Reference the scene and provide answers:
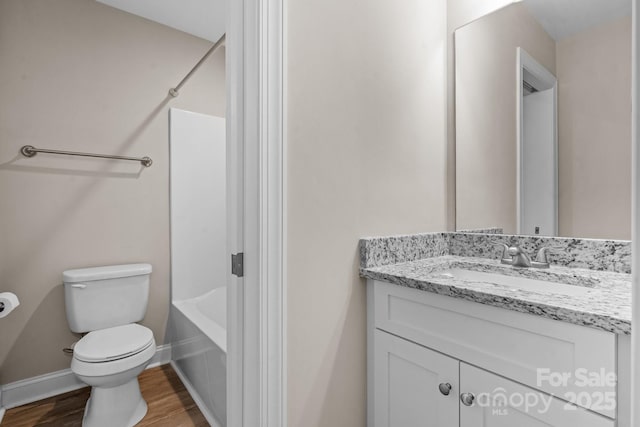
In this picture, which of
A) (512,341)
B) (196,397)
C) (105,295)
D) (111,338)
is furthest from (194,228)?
(512,341)

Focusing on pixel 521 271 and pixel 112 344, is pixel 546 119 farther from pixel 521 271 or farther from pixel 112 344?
pixel 112 344

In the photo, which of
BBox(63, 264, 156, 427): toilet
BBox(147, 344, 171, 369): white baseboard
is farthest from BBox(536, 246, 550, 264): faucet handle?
BBox(147, 344, 171, 369): white baseboard

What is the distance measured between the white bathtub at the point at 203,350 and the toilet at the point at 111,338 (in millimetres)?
230

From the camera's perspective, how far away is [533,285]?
1.12 meters

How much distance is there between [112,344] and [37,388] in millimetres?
701

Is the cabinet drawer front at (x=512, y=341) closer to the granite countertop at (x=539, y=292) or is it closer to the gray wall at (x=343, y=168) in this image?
the granite countertop at (x=539, y=292)

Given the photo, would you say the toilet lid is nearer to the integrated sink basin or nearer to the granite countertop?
the granite countertop

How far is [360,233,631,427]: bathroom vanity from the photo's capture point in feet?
2.21

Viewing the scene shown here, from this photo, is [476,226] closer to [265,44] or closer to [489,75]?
[489,75]

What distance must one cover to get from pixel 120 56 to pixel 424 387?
2629 millimetres

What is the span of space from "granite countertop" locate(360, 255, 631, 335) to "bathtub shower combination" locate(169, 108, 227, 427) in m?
1.43

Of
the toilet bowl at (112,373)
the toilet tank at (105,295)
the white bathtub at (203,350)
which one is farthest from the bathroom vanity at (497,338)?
the toilet tank at (105,295)

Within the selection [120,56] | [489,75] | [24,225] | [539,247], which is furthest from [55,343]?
[489,75]

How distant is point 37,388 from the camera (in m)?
1.87
